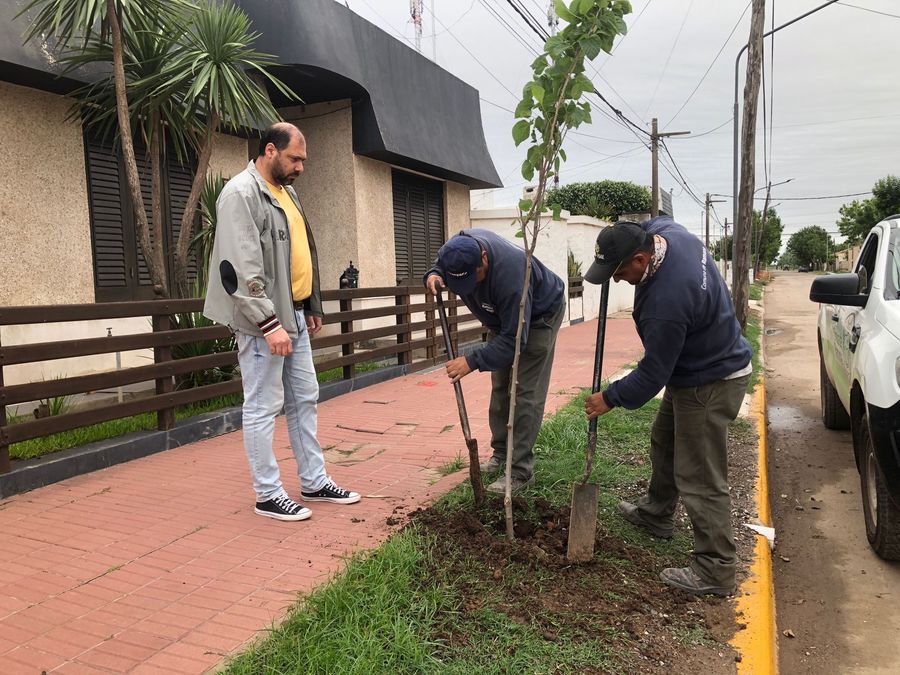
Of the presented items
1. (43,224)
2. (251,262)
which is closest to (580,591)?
(251,262)

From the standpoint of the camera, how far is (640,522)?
3.81 m

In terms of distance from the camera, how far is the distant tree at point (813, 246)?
123 m

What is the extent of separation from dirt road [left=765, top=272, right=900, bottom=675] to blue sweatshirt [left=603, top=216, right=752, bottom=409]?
136cm

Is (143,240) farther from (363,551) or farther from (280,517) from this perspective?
(363,551)

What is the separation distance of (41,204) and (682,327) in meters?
6.77

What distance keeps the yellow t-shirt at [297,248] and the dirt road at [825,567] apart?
306 centimetres

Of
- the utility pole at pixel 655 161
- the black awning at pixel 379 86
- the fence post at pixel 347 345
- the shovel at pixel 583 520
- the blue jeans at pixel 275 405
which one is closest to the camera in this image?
the shovel at pixel 583 520

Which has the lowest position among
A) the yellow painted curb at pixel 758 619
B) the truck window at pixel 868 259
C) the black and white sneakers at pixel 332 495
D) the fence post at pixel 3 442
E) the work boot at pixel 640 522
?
the yellow painted curb at pixel 758 619

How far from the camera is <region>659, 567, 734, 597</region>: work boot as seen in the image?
10.4 ft

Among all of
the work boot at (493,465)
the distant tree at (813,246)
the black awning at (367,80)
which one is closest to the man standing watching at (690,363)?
the work boot at (493,465)

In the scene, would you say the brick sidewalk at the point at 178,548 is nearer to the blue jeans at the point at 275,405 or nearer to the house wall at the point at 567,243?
the blue jeans at the point at 275,405

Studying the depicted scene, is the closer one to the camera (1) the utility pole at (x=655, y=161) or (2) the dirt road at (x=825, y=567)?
(2) the dirt road at (x=825, y=567)

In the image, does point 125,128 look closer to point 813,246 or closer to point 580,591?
point 580,591

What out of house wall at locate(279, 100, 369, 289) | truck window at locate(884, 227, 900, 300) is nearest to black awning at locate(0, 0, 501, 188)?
house wall at locate(279, 100, 369, 289)
